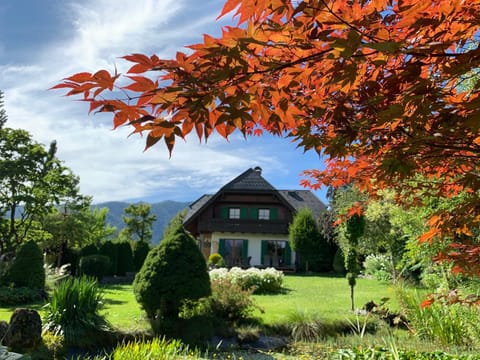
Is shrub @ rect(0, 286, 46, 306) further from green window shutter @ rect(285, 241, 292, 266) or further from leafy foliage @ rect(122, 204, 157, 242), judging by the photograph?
leafy foliage @ rect(122, 204, 157, 242)

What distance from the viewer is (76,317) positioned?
6.90 metres

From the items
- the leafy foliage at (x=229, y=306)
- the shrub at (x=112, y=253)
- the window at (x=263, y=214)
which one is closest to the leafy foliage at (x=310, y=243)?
the window at (x=263, y=214)

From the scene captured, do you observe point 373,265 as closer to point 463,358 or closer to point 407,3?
point 463,358

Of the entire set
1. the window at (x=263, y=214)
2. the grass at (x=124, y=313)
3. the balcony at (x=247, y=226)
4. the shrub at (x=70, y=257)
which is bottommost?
the grass at (x=124, y=313)

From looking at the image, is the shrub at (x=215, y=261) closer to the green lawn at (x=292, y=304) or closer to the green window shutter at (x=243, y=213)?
→ the green window shutter at (x=243, y=213)

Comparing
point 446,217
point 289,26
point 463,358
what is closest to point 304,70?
point 289,26

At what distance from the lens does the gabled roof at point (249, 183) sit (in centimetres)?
2736

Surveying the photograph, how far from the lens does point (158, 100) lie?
1.54 metres

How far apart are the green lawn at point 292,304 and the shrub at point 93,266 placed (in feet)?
16.5

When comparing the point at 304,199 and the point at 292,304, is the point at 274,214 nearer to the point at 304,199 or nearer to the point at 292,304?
the point at 304,199

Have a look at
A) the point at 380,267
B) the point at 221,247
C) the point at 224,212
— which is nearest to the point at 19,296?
the point at 380,267

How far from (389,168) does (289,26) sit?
1.09 meters

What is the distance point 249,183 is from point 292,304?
Result: 17.1 m

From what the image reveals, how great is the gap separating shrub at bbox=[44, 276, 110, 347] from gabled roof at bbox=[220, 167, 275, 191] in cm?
2027
